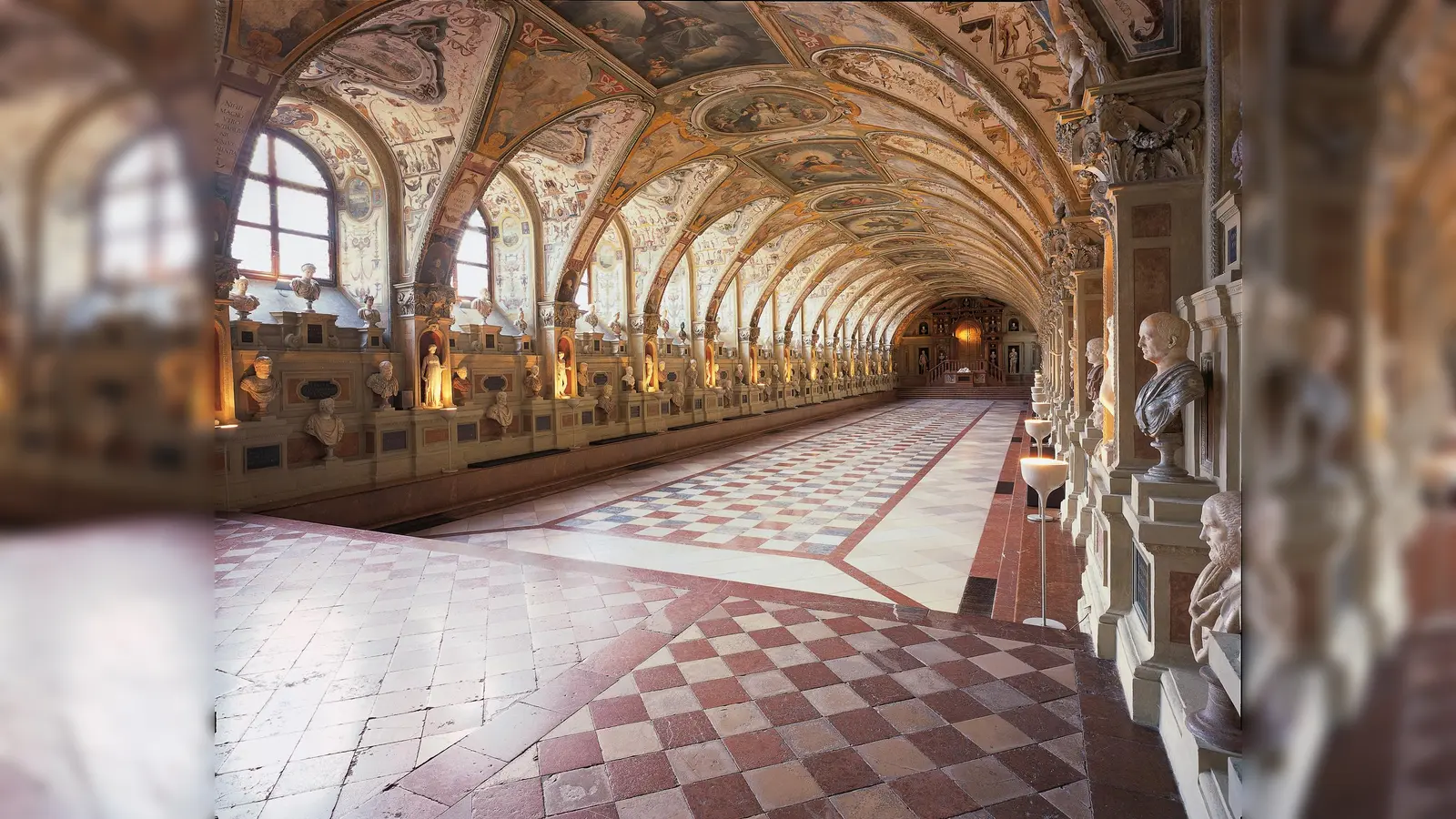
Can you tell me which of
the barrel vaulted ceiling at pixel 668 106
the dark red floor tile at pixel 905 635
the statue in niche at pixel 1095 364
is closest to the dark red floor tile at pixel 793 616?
the dark red floor tile at pixel 905 635

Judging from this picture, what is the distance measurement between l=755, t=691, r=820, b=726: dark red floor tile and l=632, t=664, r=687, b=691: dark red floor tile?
0.52m

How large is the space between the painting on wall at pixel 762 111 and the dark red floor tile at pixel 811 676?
8754mm

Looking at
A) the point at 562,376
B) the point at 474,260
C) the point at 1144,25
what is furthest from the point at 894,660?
the point at 474,260

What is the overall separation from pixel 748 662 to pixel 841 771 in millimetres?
1137

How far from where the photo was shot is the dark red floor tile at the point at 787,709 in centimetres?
341

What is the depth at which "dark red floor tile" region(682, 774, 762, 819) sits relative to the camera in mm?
2730

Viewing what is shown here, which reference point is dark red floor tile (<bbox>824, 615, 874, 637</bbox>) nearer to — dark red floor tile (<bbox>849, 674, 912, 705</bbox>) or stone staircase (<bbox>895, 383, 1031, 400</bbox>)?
dark red floor tile (<bbox>849, 674, 912, 705</bbox>)

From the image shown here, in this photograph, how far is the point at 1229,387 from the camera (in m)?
3.08

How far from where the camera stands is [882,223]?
1998cm

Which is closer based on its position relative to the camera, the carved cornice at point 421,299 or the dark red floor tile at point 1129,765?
the dark red floor tile at point 1129,765

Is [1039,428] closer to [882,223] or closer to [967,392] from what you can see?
[882,223]

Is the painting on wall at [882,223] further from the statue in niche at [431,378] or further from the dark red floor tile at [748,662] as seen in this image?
the dark red floor tile at [748,662]

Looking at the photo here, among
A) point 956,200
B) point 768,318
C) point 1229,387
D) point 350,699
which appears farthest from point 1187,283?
point 768,318
